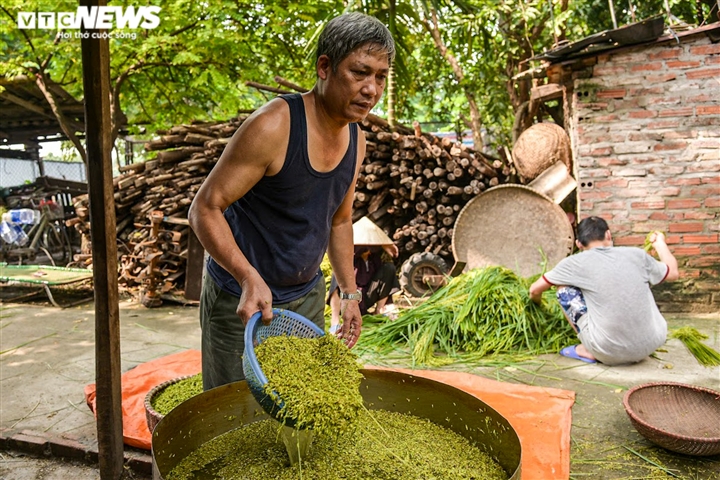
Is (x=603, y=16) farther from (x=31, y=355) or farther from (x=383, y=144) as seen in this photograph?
(x=31, y=355)

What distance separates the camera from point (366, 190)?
5.95 metres

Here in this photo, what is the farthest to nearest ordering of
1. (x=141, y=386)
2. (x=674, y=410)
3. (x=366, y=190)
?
(x=366, y=190) → (x=141, y=386) → (x=674, y=410)

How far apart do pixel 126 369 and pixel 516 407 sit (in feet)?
8.24

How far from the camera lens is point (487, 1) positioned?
615 cm

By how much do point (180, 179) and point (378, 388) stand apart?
488cm

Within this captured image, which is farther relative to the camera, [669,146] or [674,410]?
[669,146]

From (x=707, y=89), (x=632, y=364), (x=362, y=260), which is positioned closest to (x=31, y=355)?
(x=362, y=260)

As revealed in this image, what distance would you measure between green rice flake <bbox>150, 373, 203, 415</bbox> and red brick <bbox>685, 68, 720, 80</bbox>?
14.7 feet

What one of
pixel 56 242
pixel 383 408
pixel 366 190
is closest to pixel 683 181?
pixel 366 190

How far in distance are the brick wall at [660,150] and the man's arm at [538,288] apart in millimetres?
1359

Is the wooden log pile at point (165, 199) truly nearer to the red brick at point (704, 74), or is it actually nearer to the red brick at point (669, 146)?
the red brick at point (669, 146)

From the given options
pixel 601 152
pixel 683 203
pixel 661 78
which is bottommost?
pixel 683 203

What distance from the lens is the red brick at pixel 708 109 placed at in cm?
446

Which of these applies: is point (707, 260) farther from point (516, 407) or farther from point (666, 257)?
point (516, 407)
